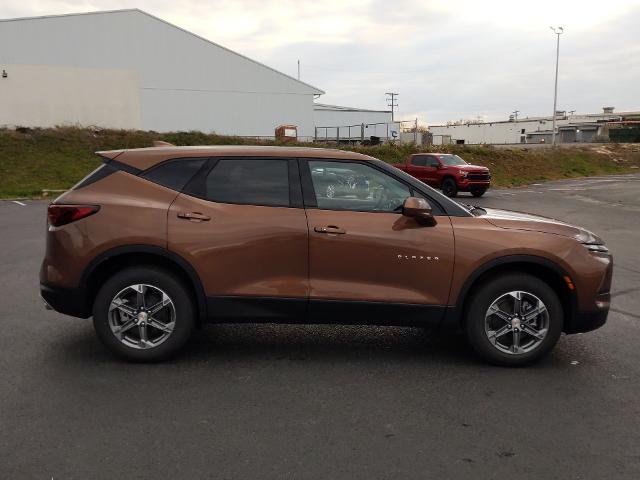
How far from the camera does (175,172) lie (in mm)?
4621

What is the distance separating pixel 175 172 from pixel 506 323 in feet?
9.47

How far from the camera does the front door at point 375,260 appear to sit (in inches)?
173

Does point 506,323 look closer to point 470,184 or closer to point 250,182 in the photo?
point 250,182

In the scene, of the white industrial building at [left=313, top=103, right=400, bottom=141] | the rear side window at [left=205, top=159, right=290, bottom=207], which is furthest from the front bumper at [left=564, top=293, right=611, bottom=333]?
the white industrial building at [left=313, top=103, right=400, bottom=141]

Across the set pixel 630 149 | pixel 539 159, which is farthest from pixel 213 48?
pixel 630 149

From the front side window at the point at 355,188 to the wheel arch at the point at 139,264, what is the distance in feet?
3.79

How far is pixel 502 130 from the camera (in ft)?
282

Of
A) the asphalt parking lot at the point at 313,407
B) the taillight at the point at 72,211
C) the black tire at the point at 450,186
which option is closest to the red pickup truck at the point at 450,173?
the black tire at the point at 450,186

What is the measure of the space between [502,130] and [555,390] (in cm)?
8759

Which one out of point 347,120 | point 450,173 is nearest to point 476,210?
point 450,173

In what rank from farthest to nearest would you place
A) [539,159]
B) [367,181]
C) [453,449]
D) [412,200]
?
[539,159], [367,181], [412,200], [453,449]

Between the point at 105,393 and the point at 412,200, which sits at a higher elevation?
the point at 412,200

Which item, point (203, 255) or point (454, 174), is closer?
point (203, 255)

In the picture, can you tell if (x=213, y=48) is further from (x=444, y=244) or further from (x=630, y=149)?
(x=444, y=244)
